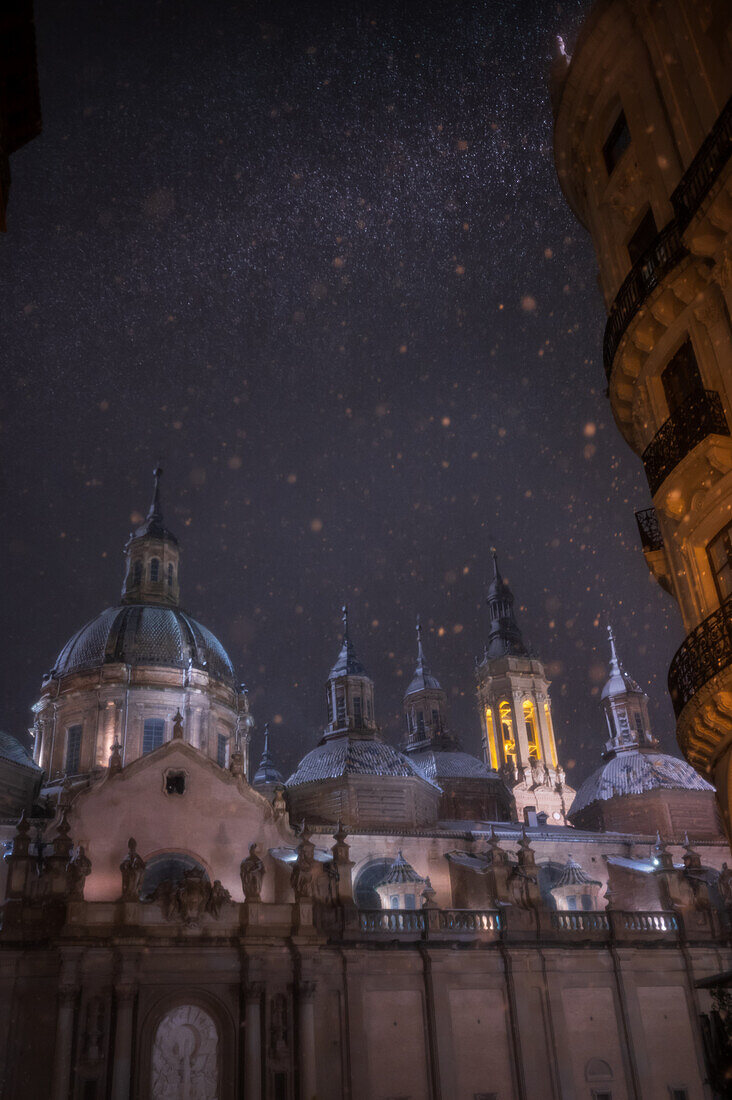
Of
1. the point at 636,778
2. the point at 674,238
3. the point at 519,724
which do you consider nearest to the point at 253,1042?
the point at 674,238

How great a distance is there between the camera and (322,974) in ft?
107

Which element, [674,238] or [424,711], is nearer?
[674,238]

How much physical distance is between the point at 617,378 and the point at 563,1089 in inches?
1039

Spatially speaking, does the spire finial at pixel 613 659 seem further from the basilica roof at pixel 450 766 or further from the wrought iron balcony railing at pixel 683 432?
the wrought iron balcony railing at pixel 683 432

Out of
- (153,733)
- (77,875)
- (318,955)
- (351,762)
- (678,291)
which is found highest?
(153,733)

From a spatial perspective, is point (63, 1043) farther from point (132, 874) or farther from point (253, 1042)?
point (253, 1042)

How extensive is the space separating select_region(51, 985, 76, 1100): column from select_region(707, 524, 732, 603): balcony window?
23.8 m

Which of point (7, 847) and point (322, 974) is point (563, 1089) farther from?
point (7, 847)

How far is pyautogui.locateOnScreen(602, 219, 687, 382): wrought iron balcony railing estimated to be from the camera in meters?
18.3

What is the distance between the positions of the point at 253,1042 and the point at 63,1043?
6.06 meters

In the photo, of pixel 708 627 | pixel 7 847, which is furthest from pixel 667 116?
pixel 7 847

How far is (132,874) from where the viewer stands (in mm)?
31875

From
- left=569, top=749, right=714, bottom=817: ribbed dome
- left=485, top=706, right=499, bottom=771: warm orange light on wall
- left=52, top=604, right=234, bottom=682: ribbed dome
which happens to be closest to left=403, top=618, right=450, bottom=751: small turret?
left=485, top=706, right=499, bottom=771: warm orange light on wall

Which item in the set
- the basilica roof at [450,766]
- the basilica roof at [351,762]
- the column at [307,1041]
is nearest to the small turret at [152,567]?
the basilica roof at [351,762]
